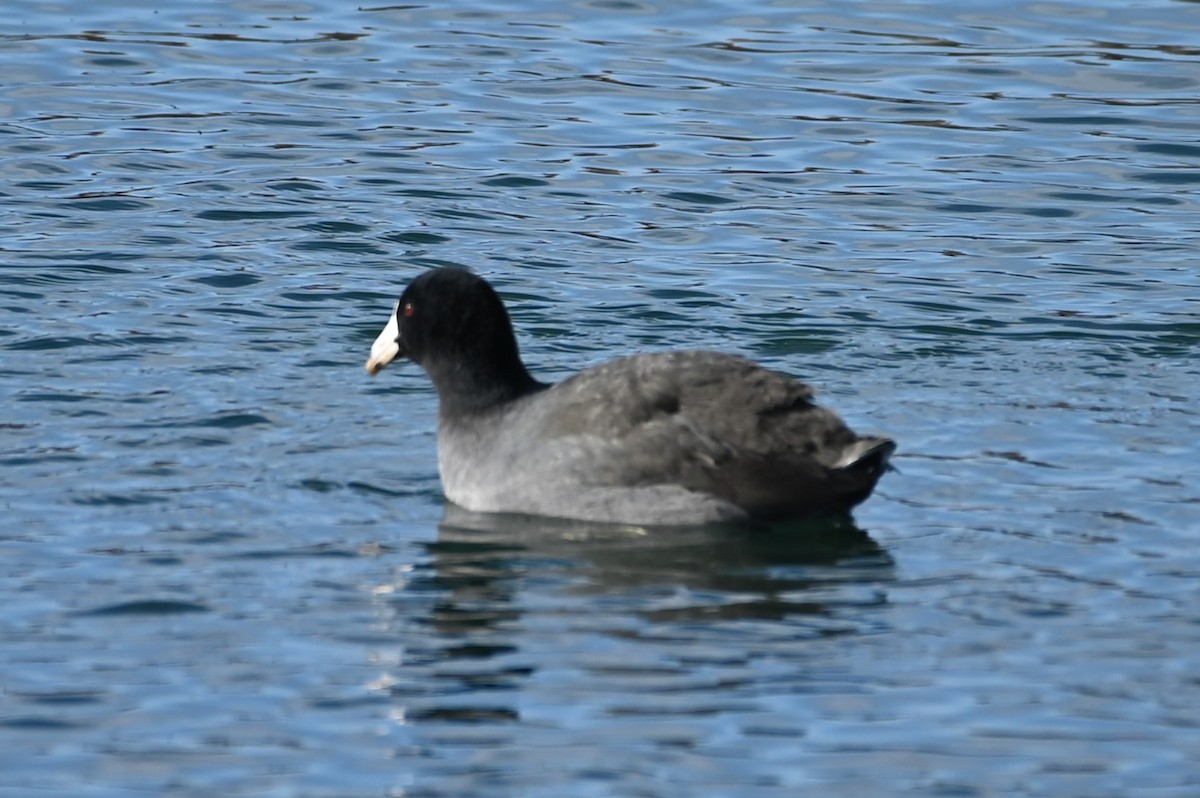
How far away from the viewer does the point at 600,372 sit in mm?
10445

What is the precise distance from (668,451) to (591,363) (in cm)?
260

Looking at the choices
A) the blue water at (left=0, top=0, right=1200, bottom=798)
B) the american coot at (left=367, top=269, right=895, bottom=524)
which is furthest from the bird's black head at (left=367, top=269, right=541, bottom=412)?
the blue water at (left=0, top=0, right=1200, bottom=798)

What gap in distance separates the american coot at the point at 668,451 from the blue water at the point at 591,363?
0.20 meters

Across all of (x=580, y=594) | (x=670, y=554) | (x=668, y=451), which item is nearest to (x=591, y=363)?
(x=668, y=451)

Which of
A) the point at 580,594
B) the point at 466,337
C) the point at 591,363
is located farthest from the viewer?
the point at 591,363

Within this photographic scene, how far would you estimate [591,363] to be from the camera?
12.7 metres

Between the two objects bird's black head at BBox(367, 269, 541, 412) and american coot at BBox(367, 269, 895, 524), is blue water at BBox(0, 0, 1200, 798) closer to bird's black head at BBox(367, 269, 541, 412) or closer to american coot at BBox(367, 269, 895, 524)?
american coot at BBox(367, 269, 895, 524)

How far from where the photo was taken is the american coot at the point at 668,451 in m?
10.1

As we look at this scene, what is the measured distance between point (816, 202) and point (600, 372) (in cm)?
632

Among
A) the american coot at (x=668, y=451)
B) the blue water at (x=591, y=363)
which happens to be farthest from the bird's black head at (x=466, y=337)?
the blue water at (x=591, y=363)

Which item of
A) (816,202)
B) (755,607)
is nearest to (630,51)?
(816,202)

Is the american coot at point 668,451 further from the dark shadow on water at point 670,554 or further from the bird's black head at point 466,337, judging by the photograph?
the bird's black head at point 466,337

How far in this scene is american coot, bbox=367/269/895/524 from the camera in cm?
1009

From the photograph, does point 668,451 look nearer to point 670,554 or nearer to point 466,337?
point 670,554
